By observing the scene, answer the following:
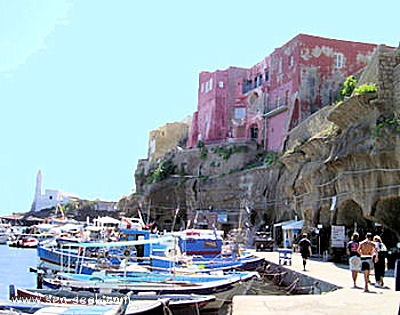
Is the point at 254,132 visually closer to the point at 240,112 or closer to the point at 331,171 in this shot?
the point at 240,112

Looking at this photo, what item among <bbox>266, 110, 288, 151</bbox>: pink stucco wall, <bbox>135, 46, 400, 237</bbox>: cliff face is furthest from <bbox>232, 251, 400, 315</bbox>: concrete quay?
<bbox>266, 110, 288, 151</bbox>: pink stucco wall

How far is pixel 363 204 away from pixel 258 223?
104 ft

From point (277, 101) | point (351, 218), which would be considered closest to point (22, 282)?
point (351, 218)

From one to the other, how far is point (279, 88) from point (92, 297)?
51106mm

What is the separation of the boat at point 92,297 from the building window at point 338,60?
4762cm

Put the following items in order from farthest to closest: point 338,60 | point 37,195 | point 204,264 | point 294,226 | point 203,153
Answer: point 37,195 → point 203,153 → point 338,60 → point 294,226 → point 204,264

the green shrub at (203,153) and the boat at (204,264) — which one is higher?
the green shrub at (203,153)

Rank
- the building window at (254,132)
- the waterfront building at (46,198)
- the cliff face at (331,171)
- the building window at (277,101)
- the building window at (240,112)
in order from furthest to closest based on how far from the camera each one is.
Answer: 1. the waterfront building at (46,198)
2. the building window at (240,112)
3. the building window at (254,132)
4. the building window at (277,101)
5. the cliff face at (331,171)

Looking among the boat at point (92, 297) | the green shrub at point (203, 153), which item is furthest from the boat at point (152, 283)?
the green shrub at point (203, 153)

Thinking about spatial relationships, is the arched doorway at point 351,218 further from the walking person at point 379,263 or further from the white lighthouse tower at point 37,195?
the white lighthouse tower at point 37,195

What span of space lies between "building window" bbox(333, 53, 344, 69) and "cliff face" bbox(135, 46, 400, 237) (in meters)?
11.5

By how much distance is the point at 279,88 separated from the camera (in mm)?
67750

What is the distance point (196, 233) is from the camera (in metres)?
38.8

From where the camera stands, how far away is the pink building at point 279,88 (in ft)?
205
